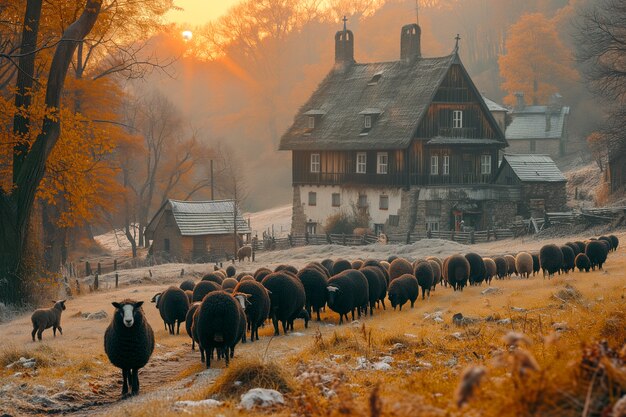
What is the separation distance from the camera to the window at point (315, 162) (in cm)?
5969

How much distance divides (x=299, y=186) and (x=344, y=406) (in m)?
54.2

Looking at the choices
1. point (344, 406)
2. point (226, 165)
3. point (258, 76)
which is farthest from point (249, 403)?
point (258, 76)

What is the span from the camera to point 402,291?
2508 cm

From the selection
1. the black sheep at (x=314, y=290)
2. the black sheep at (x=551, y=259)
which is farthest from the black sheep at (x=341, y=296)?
the black sheep at (x=551, y=259)

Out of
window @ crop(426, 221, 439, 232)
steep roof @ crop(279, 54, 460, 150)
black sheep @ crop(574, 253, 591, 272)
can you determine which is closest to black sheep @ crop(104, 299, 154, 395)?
black sheep @ crop(574, 253, 591, 272)

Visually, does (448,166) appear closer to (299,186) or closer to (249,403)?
(299,186)

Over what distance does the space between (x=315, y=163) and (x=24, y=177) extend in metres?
37.6

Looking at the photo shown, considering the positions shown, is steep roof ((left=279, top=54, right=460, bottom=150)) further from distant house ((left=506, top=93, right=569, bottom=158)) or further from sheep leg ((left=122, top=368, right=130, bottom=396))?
sheep leg ((left=122, top=368, right=130, bottom=396))

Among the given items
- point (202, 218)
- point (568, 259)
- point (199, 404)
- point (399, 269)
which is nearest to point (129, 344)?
point (199, 404)

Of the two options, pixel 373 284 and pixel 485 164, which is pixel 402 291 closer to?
pixel 373 284

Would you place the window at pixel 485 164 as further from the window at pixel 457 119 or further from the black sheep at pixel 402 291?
the black sheep at pixel 402 291

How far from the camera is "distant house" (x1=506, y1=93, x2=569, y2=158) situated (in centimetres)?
8406

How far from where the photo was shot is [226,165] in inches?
3275

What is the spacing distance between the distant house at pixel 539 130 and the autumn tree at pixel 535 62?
21.8 ft
